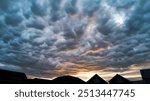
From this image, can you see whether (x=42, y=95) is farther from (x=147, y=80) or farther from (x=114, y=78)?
(x=114, y=78)

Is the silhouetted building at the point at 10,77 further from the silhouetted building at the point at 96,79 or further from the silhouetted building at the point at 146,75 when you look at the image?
the silhouetted building at the point at 146,75

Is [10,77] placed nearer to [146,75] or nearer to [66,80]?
[66,80]

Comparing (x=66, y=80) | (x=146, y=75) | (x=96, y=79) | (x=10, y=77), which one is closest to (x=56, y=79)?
(x=66, y=80)

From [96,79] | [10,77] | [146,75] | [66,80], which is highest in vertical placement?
[146,75]

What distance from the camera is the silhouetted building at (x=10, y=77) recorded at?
3509 centimetres

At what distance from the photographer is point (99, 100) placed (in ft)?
22.8

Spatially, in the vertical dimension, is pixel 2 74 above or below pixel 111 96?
above

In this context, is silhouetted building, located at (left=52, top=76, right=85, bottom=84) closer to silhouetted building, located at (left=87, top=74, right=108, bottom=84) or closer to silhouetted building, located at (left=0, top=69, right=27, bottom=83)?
silhouetted building, located at (left=87, top=74, right=108, bottom=84)

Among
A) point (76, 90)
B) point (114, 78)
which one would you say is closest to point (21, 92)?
point (76, 90)

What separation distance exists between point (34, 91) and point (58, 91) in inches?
36.4

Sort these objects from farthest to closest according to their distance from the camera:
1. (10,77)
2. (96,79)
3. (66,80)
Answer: (96,79), (66,80), (10,77)

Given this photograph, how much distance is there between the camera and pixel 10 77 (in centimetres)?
3672

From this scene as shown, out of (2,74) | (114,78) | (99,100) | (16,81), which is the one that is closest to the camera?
(99,100)

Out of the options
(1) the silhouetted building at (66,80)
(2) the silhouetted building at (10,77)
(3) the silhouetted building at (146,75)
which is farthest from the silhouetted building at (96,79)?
(2) the silhouetted building at (10,77)
